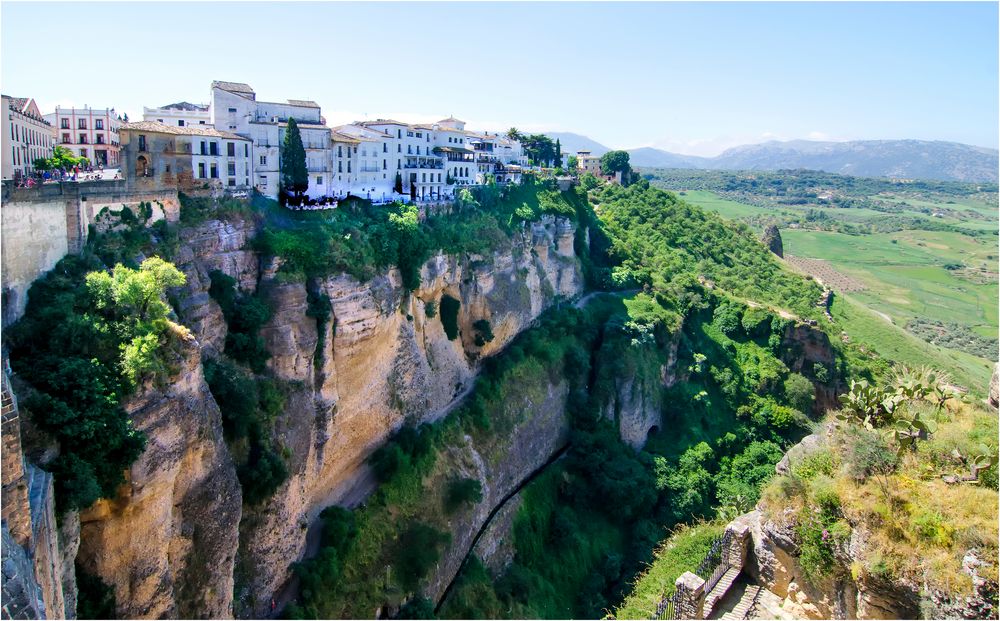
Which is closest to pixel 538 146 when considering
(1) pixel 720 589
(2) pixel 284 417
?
(2) pixel 284 417

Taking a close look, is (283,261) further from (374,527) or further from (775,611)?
(775,611)

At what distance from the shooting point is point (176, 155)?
28.5 meters

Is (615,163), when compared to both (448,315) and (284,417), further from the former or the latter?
(284,417)

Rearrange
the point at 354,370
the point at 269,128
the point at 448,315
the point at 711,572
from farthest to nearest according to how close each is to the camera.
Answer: the point at 448,315 < the point at 269,128 < the point at 354,370 < the point at 711,572

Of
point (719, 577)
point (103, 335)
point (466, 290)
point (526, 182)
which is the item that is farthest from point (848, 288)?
point (103, 335)

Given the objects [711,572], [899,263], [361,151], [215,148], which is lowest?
[711,572]

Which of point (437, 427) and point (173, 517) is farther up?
point (173, 517)

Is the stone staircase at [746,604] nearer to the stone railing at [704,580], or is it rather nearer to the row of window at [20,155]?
the stone railing at [704,580]

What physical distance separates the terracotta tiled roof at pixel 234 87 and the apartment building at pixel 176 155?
6.33m

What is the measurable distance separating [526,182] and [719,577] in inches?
1620

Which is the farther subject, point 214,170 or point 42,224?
point 214,170

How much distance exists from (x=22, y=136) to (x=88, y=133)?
28.1ft

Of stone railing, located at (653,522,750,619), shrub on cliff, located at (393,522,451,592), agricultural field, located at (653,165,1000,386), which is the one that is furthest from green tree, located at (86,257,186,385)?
agricultural field, located at (653,165,1000,386)

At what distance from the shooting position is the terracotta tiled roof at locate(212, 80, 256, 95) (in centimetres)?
3538
